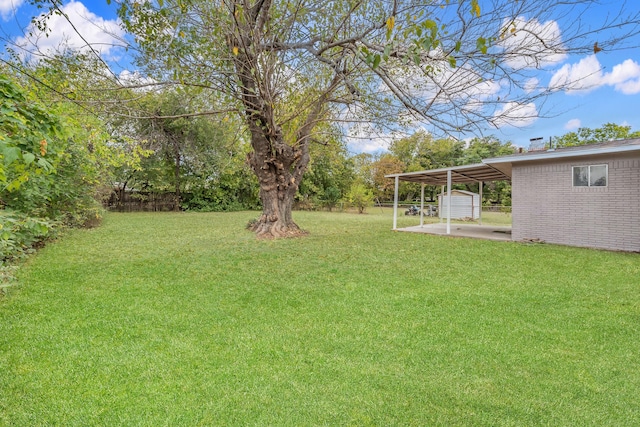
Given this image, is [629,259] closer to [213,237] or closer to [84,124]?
[213,237]

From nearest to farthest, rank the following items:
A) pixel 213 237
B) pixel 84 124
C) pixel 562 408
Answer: pixel 562 408 → pixel 84 124 → pixel 213 237

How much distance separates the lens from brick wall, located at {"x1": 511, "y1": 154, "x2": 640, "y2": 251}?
760 cm

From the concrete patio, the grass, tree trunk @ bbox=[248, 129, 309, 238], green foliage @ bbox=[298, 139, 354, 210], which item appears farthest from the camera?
green foliage @ bbox=[298, 139, 354, 210]

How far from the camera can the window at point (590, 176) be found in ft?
26.1

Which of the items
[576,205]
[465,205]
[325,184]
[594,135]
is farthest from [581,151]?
[594,135]

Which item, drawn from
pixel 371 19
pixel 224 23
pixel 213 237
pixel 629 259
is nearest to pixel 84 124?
pixel 224 23

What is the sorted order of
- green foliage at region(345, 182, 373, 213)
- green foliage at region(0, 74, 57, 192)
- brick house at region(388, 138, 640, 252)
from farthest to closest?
green foliage at region(345, 182, 373, 213) → brick house at region(388, 138, 640, 252) → green foliage at region(0, 74, 57, 192)

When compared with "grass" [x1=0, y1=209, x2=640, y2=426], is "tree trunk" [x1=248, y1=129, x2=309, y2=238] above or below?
above

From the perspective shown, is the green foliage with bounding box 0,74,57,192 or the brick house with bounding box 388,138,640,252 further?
the brick house with bounding box 388,138,640,252

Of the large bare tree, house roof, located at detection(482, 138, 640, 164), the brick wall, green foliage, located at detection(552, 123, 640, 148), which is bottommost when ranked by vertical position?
the brick wall

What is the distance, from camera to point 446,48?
3.64 meters

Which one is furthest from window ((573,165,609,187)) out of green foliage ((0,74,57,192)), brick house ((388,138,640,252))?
green foliage ((0,74,57,192))

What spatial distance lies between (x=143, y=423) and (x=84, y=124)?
5.63 meters

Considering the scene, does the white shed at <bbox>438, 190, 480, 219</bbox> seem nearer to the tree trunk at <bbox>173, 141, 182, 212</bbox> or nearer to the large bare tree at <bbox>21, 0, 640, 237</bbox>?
the large bare tree at <bbox>21, 0, 640, 237</bbox>
